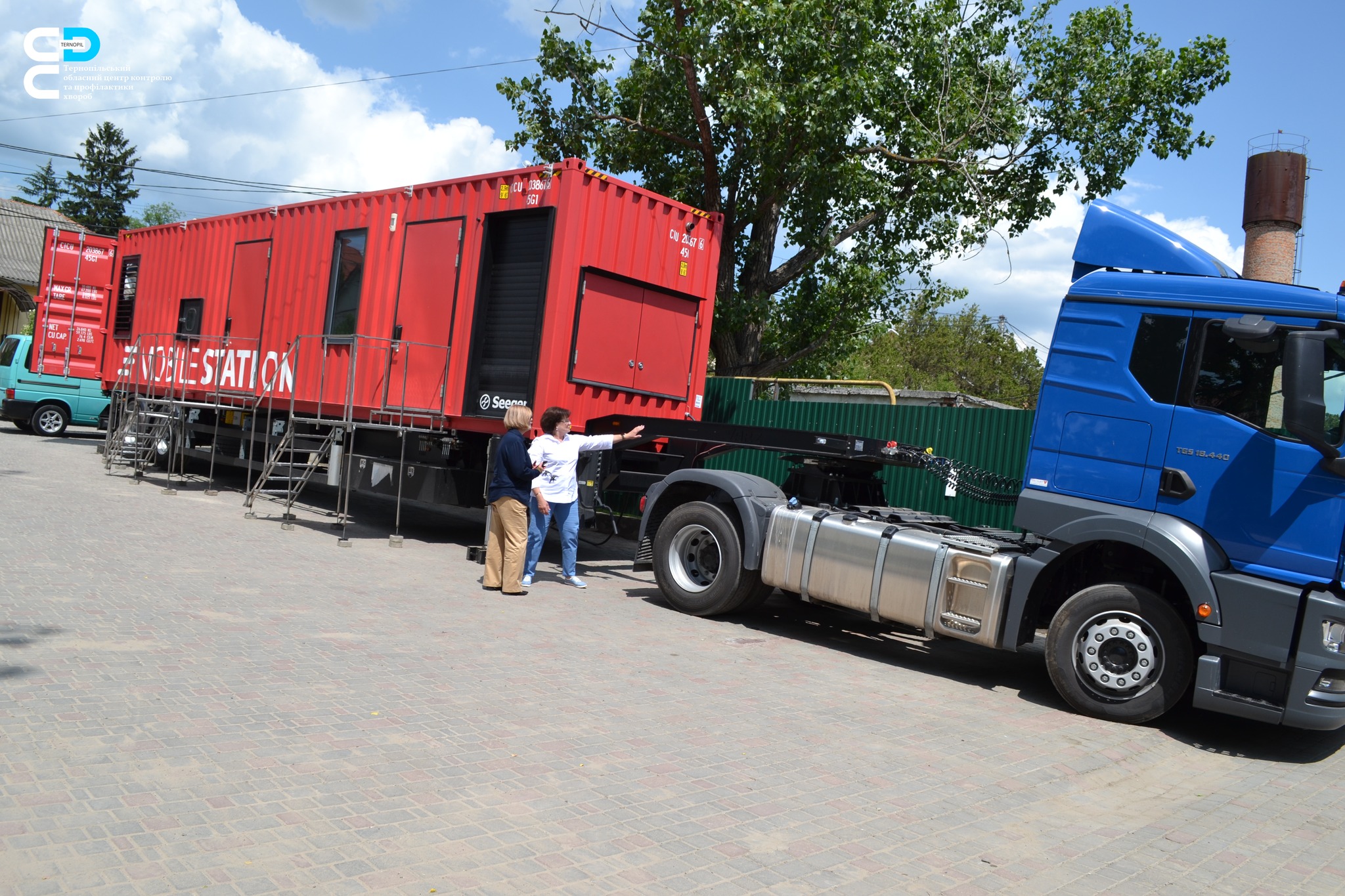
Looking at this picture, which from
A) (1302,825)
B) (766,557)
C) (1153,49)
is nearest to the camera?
(1302,825)

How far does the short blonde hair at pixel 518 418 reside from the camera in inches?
361

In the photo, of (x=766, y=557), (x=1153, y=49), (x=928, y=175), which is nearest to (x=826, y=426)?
(x=928, y=175)

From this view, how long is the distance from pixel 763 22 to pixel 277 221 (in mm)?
7331

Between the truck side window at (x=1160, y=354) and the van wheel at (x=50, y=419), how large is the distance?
2292cm

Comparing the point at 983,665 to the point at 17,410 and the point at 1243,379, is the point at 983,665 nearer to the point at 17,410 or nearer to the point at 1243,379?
the point at 1243,379

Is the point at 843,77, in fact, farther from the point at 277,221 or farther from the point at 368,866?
the point at 368,866

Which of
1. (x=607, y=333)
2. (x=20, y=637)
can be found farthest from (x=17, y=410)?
(x=20, y=637)

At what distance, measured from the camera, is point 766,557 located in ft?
27.3

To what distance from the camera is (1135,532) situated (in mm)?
6371

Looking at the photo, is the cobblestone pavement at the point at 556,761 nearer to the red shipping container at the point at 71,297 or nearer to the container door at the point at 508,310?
the container door at the point at 508,310

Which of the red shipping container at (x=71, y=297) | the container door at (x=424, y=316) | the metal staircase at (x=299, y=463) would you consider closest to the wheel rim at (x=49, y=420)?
the red shipping container at (x=71, y=297)

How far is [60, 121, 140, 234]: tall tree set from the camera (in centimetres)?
6825

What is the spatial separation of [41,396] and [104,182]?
2218 inches

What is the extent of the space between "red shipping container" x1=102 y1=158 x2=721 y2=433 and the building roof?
33560mm
